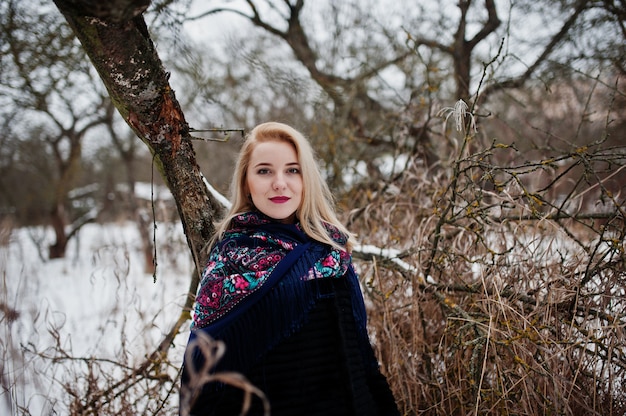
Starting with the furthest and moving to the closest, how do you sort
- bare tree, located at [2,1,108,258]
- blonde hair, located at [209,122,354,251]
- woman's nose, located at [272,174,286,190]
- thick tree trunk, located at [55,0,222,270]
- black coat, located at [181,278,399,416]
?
1. bare tree, located at [2,1,108,258]
2. blonde hair, located at [209,122,354,251]
3. woman's nose, located at [272,174,286,190]
4. black coat, located at [181,278,399,416]
5. thick tree trunk, located at [55,0,222,270]

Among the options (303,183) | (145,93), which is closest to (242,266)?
(303,183)

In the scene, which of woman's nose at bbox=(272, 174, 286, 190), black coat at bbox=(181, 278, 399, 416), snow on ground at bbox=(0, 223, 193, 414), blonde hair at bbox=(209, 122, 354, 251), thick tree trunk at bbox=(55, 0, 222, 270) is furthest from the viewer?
snow on ground at bbox=(0, 223, 193, 414)

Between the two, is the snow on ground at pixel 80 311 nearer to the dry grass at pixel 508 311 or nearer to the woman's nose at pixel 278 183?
the woman's nose at pixel 278 183

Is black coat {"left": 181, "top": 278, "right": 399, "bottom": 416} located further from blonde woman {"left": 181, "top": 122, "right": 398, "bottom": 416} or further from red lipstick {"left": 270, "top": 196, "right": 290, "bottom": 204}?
red lipstick {"left": 270, "top": 196, "right": 290, "bottom": 204}

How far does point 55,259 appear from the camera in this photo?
793 cm

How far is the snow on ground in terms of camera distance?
210 cm

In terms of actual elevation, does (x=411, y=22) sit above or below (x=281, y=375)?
above

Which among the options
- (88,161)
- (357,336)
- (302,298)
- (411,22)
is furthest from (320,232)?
(88,161)

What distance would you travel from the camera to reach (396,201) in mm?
2854

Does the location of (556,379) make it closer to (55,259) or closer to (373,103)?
(373,103)

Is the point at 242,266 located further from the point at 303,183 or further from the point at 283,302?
the point at 303,183

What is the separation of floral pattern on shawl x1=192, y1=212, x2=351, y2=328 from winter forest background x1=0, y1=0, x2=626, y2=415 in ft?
0.88

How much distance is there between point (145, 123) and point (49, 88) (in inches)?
194

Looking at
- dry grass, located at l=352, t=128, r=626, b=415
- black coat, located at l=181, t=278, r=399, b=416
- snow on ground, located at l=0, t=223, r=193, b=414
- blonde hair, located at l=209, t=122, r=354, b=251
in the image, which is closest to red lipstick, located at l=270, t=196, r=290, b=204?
blonde hair, located at l=209, t=122, r=354, b=251
